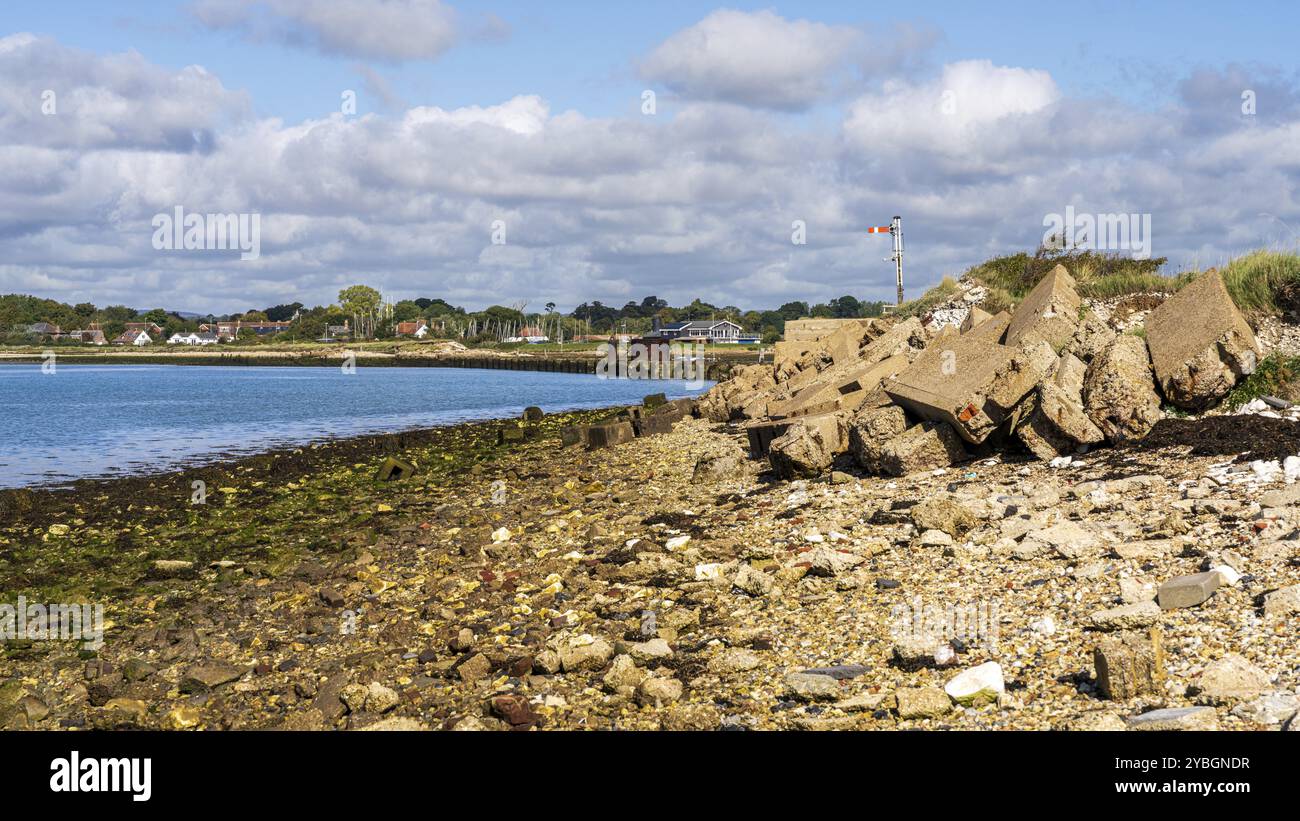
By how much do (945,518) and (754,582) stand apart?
6.44ft

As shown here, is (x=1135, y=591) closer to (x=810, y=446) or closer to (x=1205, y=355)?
(x=1205, y=355)

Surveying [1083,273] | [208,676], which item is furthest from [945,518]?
[1083,273]

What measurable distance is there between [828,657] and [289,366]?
122 meters

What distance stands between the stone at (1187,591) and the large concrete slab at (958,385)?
5586mm

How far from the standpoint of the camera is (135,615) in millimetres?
9570

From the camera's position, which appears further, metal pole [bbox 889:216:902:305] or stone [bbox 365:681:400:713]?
metal pole [bbox 889:216:902:305]

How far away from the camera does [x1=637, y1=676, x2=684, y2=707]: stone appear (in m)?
6.17

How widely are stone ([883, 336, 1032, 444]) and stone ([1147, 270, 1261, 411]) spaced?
190 centimetres

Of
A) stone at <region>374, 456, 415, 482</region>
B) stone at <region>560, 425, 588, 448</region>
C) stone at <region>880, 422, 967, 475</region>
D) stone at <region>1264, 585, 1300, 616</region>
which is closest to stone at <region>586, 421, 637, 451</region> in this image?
stone at <region>560, 425, 588, 448</region>

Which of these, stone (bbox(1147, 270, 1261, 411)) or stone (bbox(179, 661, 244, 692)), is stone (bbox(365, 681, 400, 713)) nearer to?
stone (bbox(179, 661, 244, 692))

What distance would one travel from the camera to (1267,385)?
11992mm

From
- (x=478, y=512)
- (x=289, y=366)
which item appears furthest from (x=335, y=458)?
(x=289, y=366)

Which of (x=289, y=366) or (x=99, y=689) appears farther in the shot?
(x=289, y=366)
